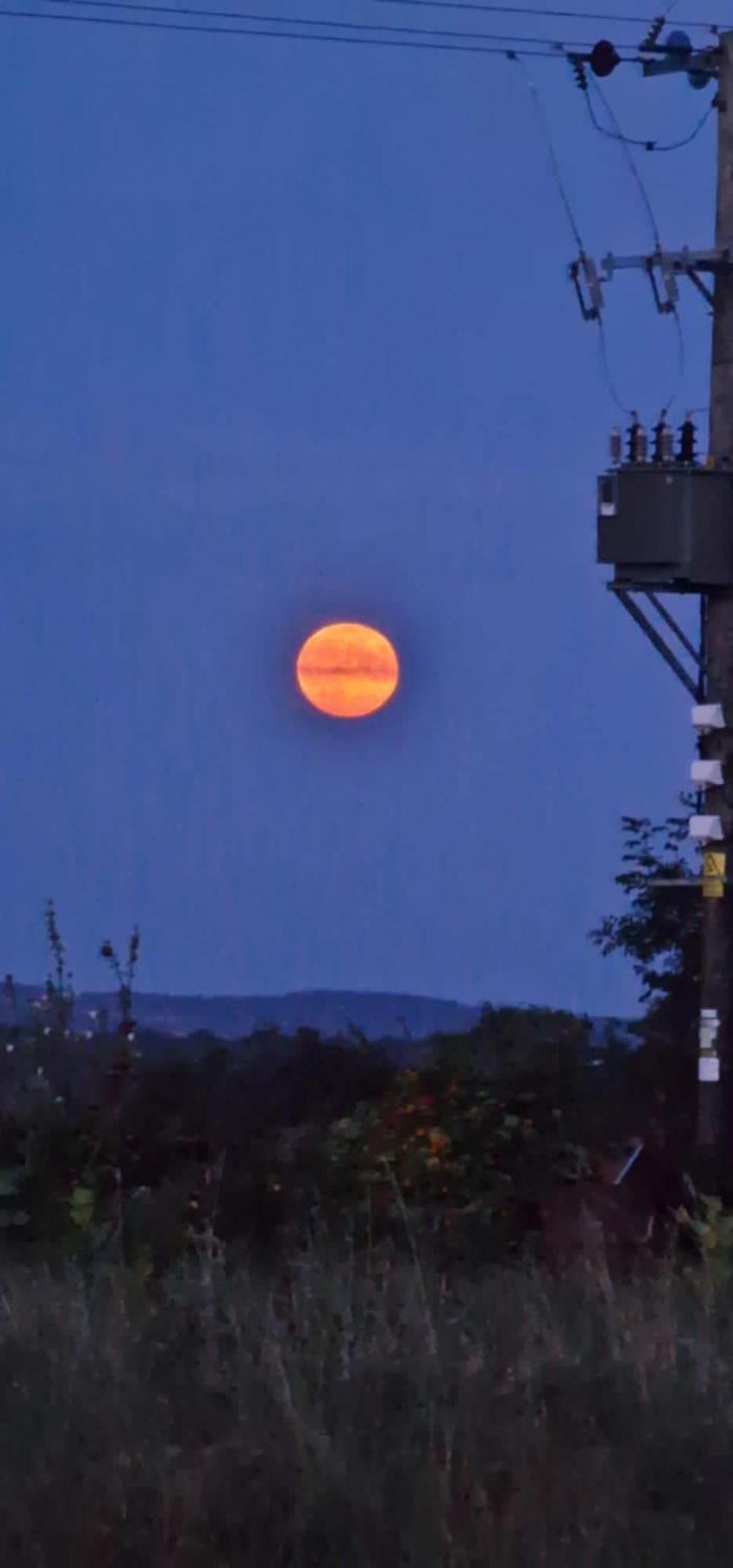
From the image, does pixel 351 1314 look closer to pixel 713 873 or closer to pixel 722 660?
pixel 713 873

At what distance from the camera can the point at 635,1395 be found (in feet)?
21.8

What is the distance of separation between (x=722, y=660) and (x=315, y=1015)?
5.25 meters

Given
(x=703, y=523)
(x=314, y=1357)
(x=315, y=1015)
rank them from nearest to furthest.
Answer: (x=314, y=1357) < (x=315, y=1015) < (x=703, y=523)

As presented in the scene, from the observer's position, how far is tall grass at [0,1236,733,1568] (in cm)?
572

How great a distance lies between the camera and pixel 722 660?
19.6 meters

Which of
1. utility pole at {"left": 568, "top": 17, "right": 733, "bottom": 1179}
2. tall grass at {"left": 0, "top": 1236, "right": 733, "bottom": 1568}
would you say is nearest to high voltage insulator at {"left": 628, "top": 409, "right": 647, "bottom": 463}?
utility pole at {"left": 568, "top": 17, "right": 733, "bottom": 1179}

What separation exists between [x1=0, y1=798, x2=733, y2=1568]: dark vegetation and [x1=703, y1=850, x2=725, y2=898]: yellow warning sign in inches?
165

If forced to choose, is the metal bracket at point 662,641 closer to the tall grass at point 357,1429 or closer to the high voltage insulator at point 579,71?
the high voltage insulator at point 579,71

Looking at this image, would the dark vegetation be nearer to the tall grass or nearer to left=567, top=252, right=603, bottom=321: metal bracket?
the tall grass

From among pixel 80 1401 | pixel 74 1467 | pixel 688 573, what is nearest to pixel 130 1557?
pixel 74 1467

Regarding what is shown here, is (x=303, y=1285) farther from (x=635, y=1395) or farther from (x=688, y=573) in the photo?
(x=688, y=573)

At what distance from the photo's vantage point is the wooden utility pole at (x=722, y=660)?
60.6ft

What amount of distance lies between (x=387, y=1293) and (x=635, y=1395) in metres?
1.49

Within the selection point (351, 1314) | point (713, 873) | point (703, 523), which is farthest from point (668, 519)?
point (351, 1314)
